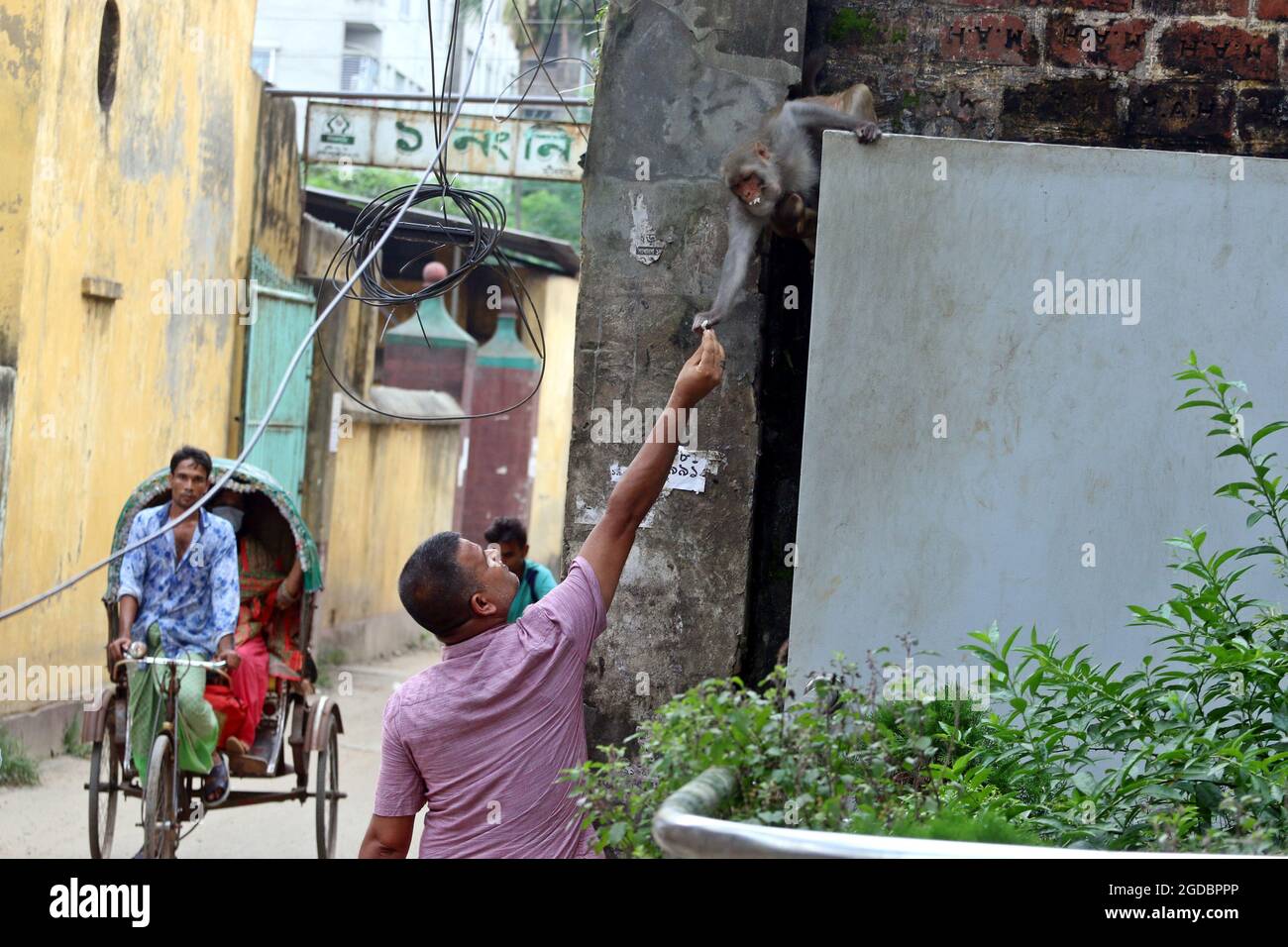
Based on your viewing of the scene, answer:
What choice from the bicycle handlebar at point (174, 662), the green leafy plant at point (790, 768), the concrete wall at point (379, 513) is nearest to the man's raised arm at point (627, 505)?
the green leafy plant at point (790, 768)

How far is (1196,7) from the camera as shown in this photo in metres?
4.53

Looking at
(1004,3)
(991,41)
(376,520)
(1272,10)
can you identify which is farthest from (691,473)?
(376,520)

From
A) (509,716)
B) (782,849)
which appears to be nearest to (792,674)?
(509,716)

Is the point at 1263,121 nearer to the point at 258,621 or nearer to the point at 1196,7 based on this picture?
the point at 1196,7

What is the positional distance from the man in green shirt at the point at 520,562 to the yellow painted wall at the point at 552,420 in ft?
46.6

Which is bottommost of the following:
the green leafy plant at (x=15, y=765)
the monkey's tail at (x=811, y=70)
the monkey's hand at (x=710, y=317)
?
the green leafy plant at (x=15, y=765)

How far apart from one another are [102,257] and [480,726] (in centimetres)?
850

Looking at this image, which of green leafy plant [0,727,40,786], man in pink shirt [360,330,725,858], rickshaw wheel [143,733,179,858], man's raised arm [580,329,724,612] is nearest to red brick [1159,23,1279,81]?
man's raised arm [580,329,724,612]

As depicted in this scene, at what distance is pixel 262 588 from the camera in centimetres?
776

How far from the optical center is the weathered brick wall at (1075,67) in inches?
178

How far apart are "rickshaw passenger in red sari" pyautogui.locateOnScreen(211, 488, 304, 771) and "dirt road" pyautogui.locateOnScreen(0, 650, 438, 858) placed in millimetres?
1129

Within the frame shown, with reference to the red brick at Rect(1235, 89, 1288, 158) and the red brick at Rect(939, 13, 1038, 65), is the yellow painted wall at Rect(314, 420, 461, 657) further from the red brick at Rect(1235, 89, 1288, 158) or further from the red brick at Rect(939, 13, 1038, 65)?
the red brick at Rect(1235, 89, 1288, 158)

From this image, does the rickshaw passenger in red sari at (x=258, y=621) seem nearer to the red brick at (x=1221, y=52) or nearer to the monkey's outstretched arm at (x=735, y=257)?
the monkey's outstretched arm at (x=735, y=257)

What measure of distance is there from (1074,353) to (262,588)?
5.00 m
